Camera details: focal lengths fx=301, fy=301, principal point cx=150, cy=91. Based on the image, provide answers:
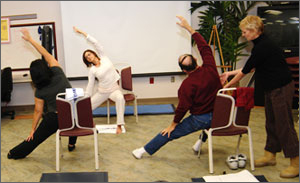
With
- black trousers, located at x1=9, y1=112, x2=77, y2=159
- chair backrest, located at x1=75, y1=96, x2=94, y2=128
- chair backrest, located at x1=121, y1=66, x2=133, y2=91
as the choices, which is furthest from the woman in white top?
chair backrest, located at x1=75, y1=96, x2=94, y2=128

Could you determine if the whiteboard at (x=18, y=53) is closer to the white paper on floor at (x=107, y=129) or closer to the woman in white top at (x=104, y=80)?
the woman in white top at (x=104, y=80)

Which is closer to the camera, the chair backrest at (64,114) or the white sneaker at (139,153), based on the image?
the chair backrest at (64,114)

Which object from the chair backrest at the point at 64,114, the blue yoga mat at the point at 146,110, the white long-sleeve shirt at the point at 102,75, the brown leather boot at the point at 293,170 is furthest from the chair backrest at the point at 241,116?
the blue yoga mat at the point at 146,110

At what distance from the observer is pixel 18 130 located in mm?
4551

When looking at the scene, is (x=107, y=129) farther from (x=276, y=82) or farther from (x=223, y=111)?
(x=276, y=82)

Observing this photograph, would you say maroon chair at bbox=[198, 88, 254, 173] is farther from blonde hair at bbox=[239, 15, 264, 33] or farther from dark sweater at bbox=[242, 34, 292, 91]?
blonde hair at bbox=[239, 15, 264, 33]

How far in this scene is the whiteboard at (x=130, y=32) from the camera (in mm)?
5504

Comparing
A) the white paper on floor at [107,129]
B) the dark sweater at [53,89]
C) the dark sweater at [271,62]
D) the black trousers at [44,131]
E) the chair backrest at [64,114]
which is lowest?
the white paper on floor at [107,129]

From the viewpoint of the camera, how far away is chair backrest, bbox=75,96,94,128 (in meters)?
2.88

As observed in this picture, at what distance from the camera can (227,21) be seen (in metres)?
5.48

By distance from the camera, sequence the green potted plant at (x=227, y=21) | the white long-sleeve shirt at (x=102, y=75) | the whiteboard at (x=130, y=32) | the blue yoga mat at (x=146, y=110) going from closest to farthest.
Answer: the white long-sleeve shirt at (x=102, y=75), the blue yoga mat at (x=146, y=110), the green potted plant at (x=227, y=21), the whiteboard at (x=130, y=32)

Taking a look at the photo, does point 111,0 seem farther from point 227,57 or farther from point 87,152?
point 87,152

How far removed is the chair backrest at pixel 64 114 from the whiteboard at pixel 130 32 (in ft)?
9.15

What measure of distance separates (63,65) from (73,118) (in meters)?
3.07
